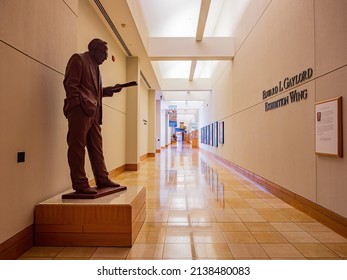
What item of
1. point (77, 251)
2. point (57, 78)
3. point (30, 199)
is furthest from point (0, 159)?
point (57, 78)

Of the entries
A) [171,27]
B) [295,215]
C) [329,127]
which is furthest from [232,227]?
[171,27]

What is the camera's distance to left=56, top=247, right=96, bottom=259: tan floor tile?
226 centimetres

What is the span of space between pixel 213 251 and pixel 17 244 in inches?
74.6

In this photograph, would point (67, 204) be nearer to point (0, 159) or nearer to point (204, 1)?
point (0, 159)

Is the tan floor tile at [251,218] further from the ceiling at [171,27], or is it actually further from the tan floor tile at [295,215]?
the ceiling at [171,27]

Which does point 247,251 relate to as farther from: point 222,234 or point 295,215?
point 295,215

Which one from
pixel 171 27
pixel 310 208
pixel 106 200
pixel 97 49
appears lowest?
pixel 310 208

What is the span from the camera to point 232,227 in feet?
9.87

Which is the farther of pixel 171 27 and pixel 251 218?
pixel 171 27

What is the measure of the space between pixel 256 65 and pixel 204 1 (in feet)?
6.36

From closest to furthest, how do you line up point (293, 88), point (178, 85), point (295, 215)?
point (295, 215) < point (293, 88) < point (178, 85)

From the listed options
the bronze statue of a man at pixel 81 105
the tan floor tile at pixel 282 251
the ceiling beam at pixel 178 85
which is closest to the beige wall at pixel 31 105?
the bronze statue of a man at pixel 81 105

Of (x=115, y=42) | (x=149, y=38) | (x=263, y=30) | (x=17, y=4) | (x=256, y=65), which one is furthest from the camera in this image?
(x=149, y=38)

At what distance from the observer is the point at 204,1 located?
5461 mm
